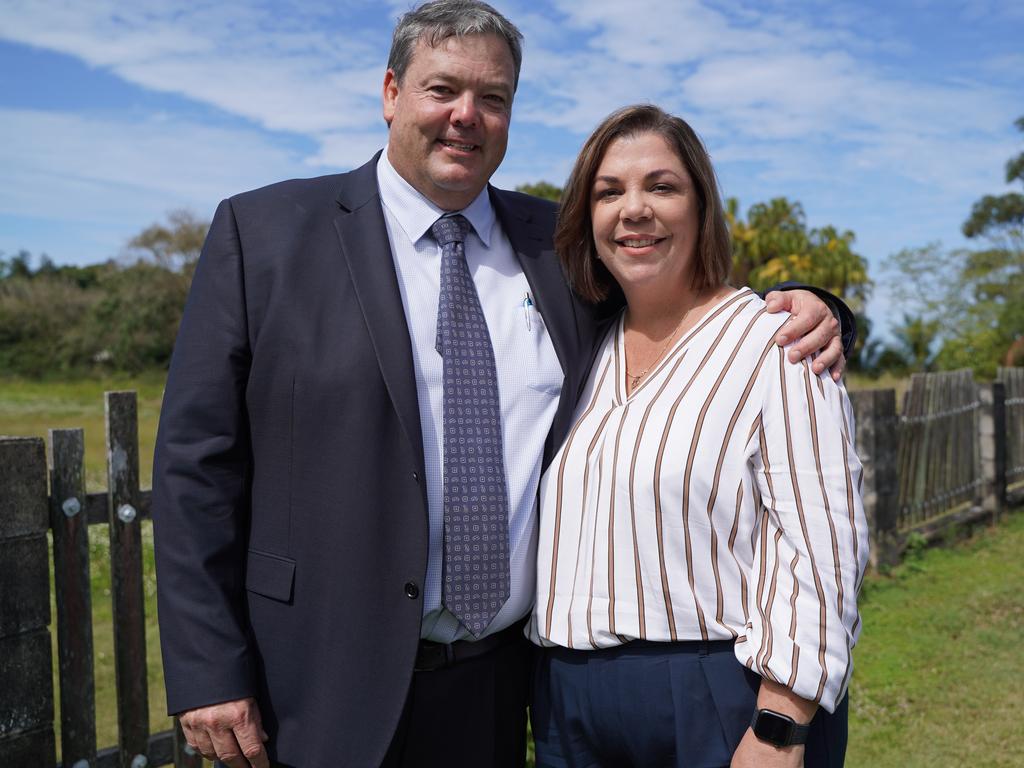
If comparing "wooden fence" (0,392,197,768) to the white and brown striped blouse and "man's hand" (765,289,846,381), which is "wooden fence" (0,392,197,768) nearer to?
the white and brown striped blouse

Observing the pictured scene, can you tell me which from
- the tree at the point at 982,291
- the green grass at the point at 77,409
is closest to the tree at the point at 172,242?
the green grass at the point at 77,409

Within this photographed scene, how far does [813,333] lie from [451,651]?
118 centimetres

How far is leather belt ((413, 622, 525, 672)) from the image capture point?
2.35m

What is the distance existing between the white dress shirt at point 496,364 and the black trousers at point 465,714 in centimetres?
11

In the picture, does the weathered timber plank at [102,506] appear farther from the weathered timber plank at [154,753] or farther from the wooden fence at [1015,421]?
the wooden fence at [1015,421]

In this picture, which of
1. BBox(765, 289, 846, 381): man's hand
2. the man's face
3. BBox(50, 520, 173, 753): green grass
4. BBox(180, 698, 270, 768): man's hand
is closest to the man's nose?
the man's face

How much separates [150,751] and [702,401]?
2867 mm

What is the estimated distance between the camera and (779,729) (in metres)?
2.03

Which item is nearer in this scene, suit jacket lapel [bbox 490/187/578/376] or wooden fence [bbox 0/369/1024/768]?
suit jacket lapel [bbox 490/187/578/376]

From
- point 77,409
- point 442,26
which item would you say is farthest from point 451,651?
point 77,409

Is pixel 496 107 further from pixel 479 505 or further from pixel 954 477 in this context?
pixel 954 477

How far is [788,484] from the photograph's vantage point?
2.05m

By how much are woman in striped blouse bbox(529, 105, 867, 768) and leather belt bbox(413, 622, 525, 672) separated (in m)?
0.12

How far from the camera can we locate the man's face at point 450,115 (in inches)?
99.4
